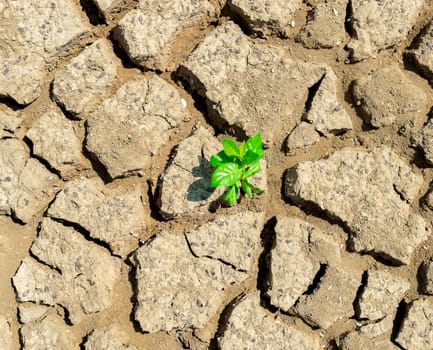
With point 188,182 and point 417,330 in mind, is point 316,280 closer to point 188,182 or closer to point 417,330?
point 417,330

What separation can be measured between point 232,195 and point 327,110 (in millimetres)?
456

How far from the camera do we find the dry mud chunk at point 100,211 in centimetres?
219

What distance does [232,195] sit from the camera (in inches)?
84.1

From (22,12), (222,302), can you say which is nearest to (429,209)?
(222,302)

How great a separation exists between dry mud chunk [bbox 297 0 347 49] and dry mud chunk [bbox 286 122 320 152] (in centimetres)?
31

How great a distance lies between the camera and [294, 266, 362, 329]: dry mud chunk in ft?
7.22

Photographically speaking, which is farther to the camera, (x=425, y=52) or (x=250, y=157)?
(x=425, y=52)

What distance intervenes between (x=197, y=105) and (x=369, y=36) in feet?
2.16

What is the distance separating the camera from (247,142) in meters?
2.13

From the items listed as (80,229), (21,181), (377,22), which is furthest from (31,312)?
(377,22)

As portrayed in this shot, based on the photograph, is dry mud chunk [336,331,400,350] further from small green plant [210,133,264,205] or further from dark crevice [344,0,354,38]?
dark crevice [344,0,354,38]

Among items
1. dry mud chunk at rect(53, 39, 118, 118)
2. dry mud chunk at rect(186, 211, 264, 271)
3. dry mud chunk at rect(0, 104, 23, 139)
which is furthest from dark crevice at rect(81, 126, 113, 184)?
dry mud chunk at rect(186, 211, 264, 271)

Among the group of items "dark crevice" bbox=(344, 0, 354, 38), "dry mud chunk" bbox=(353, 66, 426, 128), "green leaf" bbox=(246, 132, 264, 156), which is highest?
"dark crevice" bbox=(344, 0, 354, 38)

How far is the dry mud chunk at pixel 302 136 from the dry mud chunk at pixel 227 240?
319 millimetres
